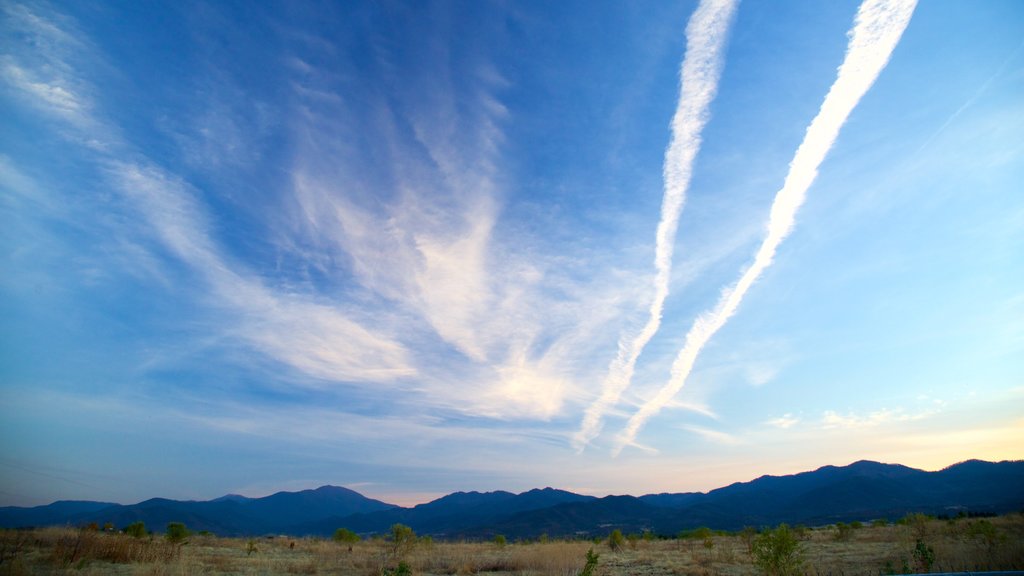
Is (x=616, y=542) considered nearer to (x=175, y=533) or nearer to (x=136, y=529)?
(x=175, y=533)

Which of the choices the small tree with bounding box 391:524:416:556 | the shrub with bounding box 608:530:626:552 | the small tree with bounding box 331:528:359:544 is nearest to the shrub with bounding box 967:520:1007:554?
the shrub with bounding box 608:530:626:552

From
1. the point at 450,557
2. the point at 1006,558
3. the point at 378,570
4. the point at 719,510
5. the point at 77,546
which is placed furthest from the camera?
the point at 719,510

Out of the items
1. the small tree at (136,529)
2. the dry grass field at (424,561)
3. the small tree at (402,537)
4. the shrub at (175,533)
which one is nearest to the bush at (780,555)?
the dry grass field at (424,561)

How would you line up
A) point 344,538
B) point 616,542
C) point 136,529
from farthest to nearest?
point 344,538
point 616,542
point 136,529

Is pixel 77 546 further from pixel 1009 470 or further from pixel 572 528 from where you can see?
pixel 1009 470

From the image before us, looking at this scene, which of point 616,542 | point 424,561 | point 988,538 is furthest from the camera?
point 616,542

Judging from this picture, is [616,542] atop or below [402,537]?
below

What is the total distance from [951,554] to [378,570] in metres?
20.6

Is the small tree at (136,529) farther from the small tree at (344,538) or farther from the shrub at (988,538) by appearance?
the shrub at (988,538)

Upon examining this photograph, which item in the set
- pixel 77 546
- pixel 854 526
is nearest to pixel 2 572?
pixel 77 546

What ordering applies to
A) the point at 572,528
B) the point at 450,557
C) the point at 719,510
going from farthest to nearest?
the point at 719,510 → the point at 572,528 → the point at 450,557

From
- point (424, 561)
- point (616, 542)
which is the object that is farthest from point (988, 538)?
point (424, 561)

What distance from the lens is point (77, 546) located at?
16094 mm

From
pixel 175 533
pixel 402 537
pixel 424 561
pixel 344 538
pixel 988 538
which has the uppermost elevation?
pixel 988 538
